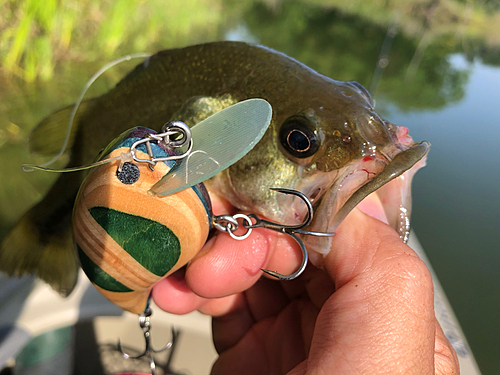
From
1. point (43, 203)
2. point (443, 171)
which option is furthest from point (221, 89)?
point (443, 171)

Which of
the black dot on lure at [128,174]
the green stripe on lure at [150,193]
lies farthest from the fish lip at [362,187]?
the black dot on lure at [128,174]

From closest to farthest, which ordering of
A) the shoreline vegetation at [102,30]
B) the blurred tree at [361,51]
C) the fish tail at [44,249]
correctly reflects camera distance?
the fish tail at [44,249]
the shoreline vegetation at [102,30]
the blurred tree at [361,51]

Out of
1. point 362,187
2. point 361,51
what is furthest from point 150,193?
point 361,51

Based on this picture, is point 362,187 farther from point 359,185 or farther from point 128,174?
point 128,174

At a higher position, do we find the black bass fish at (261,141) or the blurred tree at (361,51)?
the black bass fish at (261,141)

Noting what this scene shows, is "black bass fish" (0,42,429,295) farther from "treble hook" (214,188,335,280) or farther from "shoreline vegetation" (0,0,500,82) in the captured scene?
"shoreline vegetation" (0,0,500,82)

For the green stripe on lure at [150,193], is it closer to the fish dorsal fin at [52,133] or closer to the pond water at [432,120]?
the fish dorsal fin at [52,133]
